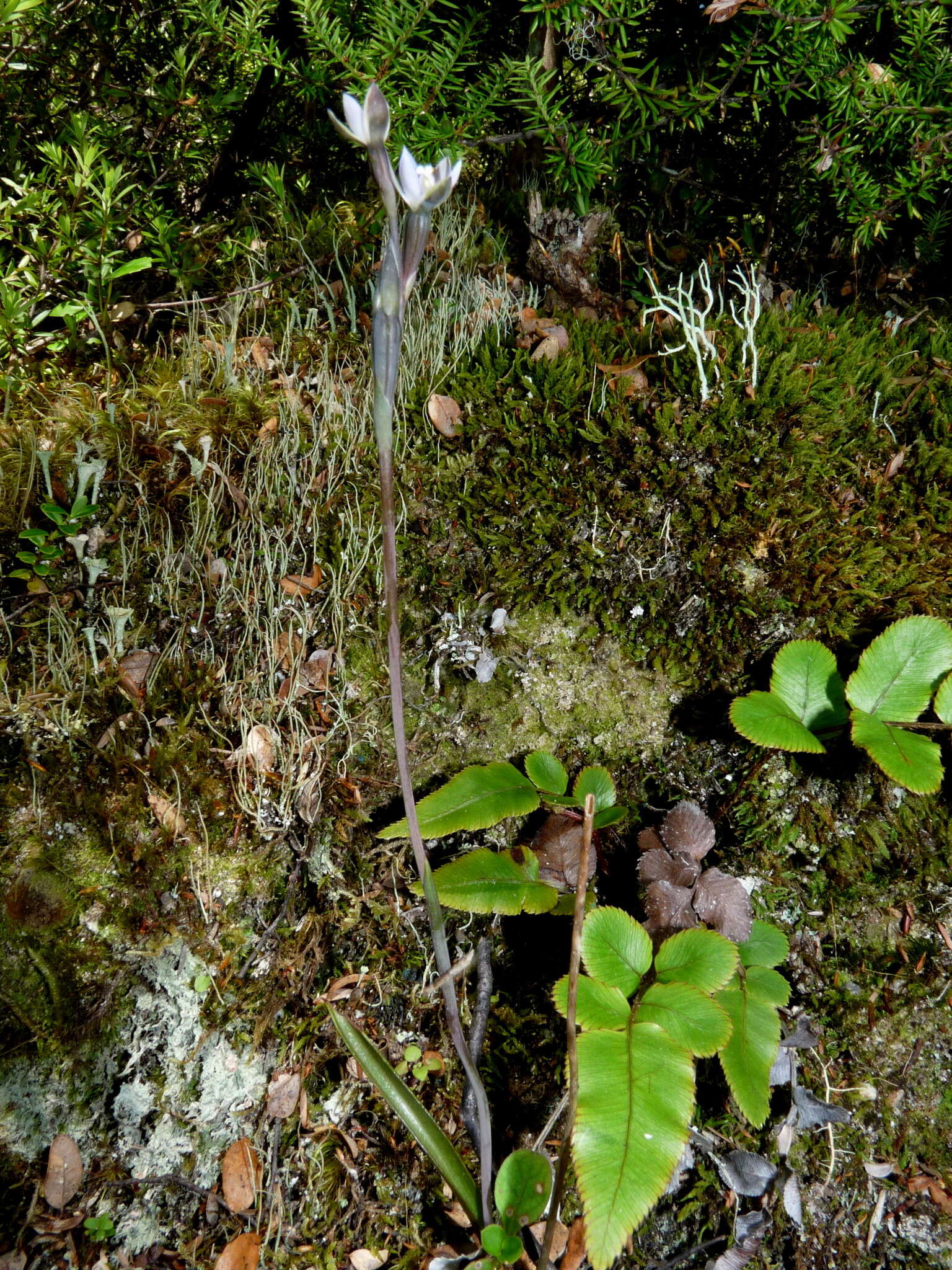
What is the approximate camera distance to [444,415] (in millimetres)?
2498

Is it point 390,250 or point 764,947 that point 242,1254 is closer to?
point 764,947

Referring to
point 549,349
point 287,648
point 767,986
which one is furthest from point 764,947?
point 549,349

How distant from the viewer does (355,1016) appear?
191cm

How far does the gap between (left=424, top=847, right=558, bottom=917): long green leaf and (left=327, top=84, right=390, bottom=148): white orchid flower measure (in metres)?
1.38

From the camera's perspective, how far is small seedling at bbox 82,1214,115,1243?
169 centimetres

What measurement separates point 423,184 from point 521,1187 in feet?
5.96

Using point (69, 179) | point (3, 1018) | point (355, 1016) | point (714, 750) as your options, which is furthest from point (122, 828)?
point (69, 179)

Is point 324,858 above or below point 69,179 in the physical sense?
below

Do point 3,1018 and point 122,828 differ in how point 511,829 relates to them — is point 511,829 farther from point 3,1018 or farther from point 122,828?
point 3,1018

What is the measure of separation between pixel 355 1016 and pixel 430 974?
8.4 inches

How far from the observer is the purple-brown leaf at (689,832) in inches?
74.0

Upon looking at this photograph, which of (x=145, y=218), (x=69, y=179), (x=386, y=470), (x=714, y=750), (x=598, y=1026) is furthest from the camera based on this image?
(x=145, y=218)

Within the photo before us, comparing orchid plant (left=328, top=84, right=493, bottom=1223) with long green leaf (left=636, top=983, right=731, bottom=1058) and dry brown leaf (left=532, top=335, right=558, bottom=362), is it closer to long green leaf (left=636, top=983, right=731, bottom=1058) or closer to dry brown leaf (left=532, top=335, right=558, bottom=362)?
long green leaf (left=636, top=983, right=731, bottom=1058)

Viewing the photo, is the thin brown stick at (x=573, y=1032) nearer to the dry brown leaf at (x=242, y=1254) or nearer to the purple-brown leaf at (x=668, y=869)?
the purple-brown leaf at (x=668, y=869)
